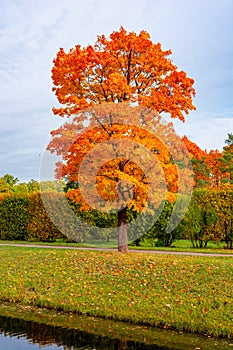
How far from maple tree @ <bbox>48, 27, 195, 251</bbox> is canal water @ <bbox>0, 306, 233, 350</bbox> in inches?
242

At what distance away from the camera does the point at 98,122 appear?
52.6 feet

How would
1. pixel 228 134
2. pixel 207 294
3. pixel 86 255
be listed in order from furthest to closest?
pixel 228 134 < pixel 86 255 < pixel 207 294

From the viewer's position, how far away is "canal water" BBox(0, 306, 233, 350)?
332 inches

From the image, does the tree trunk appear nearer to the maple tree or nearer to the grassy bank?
the maple tree

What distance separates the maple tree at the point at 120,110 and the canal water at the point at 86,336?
613 cm

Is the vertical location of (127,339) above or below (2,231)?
below

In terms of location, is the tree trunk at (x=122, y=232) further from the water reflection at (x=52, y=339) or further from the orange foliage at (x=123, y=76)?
the water reflection at (x=52, y=339)

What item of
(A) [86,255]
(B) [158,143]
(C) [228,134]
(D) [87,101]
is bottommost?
(A) [86,255]

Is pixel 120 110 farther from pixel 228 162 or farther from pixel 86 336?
pixel 228 162

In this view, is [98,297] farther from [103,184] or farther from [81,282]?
[103,184]

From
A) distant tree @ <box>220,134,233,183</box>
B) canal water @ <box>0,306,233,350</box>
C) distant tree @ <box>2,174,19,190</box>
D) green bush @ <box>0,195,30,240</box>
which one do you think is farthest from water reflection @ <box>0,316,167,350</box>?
distant tree @ <box>2,174,19,190</box>

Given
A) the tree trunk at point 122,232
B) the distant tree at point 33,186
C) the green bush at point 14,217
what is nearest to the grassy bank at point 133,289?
the tree trunk at point 122,232

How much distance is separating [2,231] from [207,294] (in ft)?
64.4

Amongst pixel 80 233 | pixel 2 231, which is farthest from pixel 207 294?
pixel 2 231
